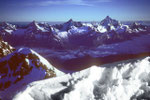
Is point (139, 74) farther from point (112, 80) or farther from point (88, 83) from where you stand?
point (88, 83)

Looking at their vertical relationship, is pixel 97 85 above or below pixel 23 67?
above

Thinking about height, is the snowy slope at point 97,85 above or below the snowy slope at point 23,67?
above

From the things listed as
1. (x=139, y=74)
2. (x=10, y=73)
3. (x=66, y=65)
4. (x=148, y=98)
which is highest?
(x=139, y=74)

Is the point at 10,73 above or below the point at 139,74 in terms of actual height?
below

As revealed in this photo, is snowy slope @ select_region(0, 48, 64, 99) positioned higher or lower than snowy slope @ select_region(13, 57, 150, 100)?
lower

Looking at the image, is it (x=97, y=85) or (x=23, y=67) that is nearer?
(x=97, y=85)

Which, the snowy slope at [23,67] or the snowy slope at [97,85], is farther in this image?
the snowy slope at [23,67]

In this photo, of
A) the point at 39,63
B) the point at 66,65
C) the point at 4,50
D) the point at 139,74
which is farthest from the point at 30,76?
the point at 66,65

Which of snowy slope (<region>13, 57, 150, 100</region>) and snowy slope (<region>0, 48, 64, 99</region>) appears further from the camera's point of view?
snowy slope (<region>0, 48, 64, 99</region>)
